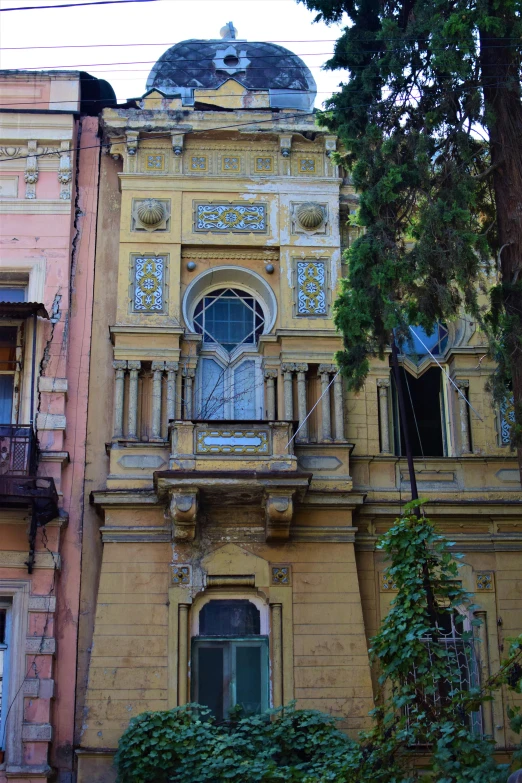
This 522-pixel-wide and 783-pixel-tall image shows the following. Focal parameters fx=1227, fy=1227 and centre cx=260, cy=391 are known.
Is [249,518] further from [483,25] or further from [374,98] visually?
[483,25]

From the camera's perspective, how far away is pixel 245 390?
17750 millimetres

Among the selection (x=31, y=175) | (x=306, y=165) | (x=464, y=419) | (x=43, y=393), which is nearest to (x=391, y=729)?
(x=464, y=419)

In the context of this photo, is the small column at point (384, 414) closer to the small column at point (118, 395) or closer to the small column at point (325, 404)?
the small column at point (325, 404)

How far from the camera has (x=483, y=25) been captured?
1370 cm

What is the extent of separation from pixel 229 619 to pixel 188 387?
133 inches

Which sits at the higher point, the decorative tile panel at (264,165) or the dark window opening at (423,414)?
the decorative tile panel at (264,165)

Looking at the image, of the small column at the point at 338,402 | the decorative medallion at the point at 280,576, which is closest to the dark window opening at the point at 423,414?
the small column at the point at 338,402

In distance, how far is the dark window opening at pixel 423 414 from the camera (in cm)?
1772

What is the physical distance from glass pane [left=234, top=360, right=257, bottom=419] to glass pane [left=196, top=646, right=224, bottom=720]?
345 cm

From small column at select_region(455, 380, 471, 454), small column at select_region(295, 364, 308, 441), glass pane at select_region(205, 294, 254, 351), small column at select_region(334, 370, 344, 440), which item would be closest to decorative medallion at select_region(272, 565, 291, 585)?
small column at select_region(295, 364, 308, 441)

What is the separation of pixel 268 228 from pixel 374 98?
363 cm

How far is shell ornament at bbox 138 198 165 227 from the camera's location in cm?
1795

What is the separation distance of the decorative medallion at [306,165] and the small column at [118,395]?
161 inches

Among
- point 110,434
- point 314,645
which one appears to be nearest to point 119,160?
point 110,434
